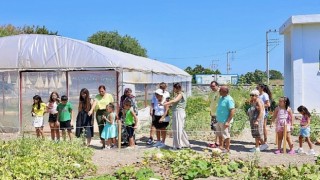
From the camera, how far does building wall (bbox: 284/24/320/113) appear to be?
1540cm

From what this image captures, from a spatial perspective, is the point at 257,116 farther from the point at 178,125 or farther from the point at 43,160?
the point at 43,160

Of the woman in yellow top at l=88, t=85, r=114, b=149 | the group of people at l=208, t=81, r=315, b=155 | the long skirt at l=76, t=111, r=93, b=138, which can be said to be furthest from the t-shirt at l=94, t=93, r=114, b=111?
the group of people at l=208, t=81, r=315, b=155

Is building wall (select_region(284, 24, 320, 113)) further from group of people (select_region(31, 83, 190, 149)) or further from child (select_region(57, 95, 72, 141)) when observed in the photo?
child (select_region(57, 95, 72, 141))

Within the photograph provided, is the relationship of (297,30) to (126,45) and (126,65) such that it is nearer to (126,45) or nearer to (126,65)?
(126,65)

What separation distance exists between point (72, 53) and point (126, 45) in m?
43.6

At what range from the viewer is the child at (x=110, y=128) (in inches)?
394

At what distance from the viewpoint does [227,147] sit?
945 centimetres

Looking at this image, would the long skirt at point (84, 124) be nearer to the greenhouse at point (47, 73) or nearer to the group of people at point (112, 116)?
the group of people at point (112, 116)

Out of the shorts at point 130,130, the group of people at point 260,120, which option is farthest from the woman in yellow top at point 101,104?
the group of people at point 260,120

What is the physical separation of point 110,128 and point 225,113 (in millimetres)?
2627

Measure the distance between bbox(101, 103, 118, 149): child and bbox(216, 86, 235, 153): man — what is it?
238 centimetres

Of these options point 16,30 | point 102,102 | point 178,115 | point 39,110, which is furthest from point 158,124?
point 16,30

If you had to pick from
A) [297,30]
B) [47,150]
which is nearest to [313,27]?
[297,30]

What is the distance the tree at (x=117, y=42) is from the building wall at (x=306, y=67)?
135ft
